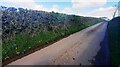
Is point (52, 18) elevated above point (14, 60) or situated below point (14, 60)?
above

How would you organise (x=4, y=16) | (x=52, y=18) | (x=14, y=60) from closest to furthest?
(x=14, y=60)
(x=4, y=16)
(x=52, y=18)

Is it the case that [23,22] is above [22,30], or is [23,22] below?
above

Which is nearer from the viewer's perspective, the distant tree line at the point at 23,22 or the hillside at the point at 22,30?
the hillside at the point at 22,30

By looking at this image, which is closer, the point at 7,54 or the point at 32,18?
the point at 7,54

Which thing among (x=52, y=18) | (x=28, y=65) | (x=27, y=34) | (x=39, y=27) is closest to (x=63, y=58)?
(x=28, y=65)

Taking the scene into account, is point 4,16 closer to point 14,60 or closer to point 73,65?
point 14,60

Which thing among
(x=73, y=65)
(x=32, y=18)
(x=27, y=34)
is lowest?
(x=73, y=65)

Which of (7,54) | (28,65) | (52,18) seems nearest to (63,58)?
(28,65)

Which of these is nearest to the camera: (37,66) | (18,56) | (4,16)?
(37,66)

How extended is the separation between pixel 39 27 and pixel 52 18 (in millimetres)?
5656

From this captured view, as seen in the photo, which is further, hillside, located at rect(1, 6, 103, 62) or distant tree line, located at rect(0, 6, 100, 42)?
distant tree line, located at rect(0, 6, 100, 42)

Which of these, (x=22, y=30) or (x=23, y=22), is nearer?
(x=22, y=30)

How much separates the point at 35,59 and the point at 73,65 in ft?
7.85

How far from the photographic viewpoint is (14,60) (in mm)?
12320
